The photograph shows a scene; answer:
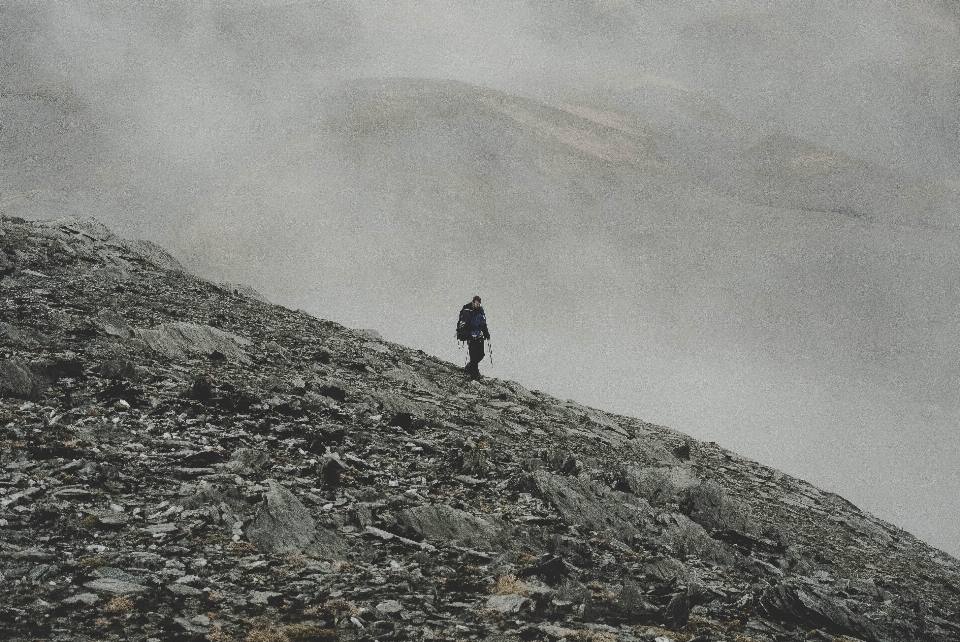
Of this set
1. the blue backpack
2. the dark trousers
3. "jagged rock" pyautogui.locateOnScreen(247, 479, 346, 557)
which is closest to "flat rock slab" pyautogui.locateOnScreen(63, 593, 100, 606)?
"jagged rock" pyautogui.locateOnScreen(247, 479, 346, 557)

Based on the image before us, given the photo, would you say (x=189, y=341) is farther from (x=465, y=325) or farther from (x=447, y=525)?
(x=447, y=525)

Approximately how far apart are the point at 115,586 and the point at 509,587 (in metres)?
4.64

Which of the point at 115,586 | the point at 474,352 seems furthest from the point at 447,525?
the point at 474,352

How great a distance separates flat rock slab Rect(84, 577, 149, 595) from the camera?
7168mm

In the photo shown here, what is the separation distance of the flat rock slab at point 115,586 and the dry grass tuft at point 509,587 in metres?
4.16

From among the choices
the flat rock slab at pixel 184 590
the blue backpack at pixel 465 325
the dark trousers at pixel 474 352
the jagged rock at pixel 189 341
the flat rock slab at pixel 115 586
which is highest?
the blue backpack at pixel 465 325

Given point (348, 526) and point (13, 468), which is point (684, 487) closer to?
point (348, 526)

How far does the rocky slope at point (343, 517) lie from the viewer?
7594 mm

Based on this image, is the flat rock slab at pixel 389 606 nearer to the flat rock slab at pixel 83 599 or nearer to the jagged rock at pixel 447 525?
the jagged rock at pixel 447 525

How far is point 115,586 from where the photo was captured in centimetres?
727

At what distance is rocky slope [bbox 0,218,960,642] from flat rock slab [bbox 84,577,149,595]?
3 cm

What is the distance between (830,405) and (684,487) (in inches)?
3838

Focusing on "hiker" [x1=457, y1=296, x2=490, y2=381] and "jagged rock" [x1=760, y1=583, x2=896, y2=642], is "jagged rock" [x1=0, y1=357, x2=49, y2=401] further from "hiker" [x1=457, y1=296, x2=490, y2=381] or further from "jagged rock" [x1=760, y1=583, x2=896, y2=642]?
"hiker" [x1=457, y1=296, x2=490, y2=381]

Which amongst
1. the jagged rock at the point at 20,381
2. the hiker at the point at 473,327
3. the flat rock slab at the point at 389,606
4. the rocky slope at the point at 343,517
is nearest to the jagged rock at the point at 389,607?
the flat rock slab at the point at 389,606
